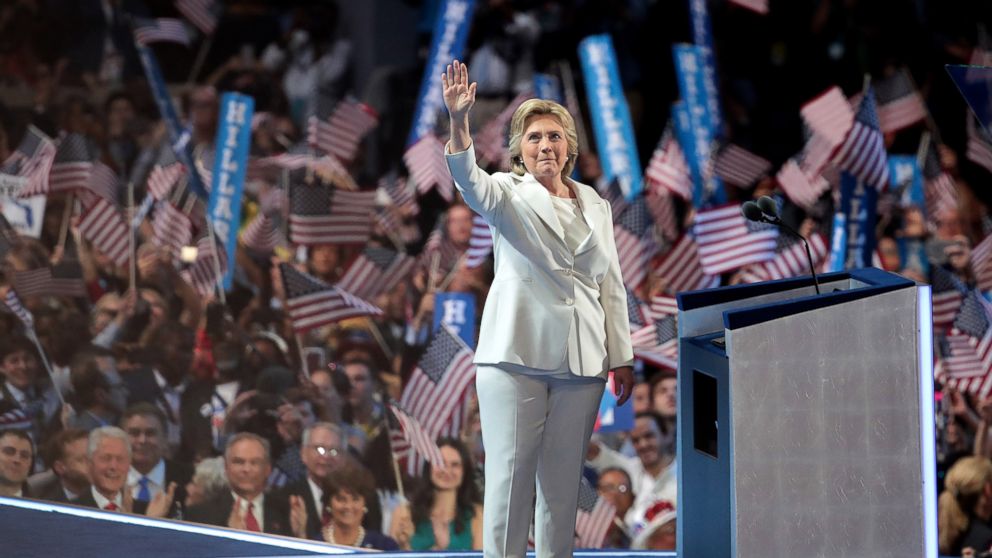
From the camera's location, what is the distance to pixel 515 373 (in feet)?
8.20

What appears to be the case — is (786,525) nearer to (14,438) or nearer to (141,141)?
(14,438)

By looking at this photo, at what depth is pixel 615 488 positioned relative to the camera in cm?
567

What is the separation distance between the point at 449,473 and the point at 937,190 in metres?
3.05

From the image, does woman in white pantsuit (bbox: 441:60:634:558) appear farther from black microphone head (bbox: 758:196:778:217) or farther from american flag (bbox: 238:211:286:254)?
american flag (bbox: 238:211:286:254)

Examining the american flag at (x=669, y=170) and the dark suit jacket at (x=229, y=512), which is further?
the american flag at (x=669, y=170)

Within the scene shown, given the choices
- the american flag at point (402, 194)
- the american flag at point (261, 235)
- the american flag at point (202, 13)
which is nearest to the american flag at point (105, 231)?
the american flag at point (261, 235)

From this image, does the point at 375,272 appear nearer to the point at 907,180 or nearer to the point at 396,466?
the point at 396,466

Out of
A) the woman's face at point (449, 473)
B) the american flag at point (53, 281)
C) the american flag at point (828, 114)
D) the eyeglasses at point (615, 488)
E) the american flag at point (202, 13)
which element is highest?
the american flag at point (202, 13)

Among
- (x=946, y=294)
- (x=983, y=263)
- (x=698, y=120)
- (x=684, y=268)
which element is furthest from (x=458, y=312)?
(x=983, y=263)

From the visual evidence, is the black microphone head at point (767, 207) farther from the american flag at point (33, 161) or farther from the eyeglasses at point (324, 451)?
the american flag at point (33, 161)

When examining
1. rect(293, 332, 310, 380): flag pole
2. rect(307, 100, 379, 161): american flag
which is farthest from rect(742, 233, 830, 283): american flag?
rect(293, 332, 310, 380): flag pole

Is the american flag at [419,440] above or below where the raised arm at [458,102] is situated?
below

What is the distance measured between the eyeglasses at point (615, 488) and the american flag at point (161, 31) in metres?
3.19

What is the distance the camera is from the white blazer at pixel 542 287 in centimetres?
248
